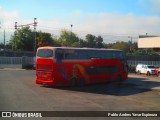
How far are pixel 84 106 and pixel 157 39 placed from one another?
33.4 m

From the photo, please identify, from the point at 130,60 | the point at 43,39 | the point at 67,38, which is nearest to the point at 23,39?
the point at 43,39

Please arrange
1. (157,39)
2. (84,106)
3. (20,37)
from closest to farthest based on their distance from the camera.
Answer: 1. (84,106)
2. (157,39)
3. (20,37)

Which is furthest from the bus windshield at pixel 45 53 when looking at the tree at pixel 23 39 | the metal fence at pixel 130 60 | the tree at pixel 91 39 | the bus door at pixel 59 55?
the tree at pixel 91 39

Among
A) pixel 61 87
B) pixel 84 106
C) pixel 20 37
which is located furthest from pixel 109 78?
pixel 20 37

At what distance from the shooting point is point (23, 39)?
99375 mm

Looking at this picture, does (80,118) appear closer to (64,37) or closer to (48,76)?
(48,76)

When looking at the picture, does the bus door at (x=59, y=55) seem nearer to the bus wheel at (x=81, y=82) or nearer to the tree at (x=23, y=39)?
the bus wheel at (x=81, y=82)

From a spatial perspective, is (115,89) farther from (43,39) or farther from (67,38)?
(67,38)

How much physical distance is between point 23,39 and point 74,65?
73.8 metres

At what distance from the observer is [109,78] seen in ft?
104

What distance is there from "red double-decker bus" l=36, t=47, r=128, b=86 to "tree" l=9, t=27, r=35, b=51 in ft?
227

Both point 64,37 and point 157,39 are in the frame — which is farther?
point 64,37

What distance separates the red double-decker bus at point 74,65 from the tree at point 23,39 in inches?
2719

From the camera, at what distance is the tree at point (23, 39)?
98750 millimetres
